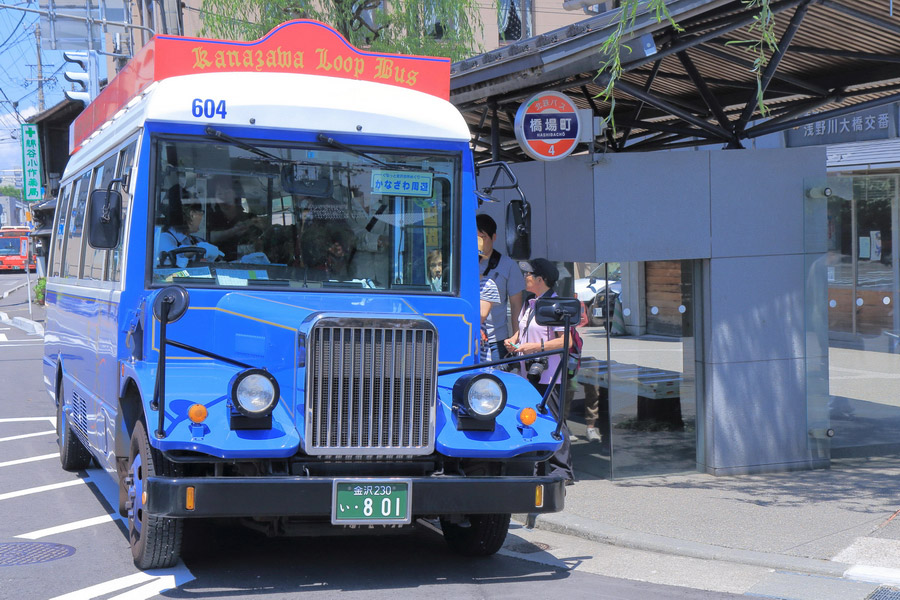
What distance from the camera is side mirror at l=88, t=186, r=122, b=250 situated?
6227mm

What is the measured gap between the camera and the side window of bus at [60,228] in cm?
995

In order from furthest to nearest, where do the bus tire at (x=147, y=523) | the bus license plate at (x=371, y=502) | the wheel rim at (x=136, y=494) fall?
the wheel rim at (x=136, y=494), the bus tire at (x=147, y=523), the bus license plate at (x=371, y=502)

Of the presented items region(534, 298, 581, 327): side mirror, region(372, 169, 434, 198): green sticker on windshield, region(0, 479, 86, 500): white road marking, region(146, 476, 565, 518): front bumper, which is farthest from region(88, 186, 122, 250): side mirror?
region(0, 479, 86, 500): white road marking

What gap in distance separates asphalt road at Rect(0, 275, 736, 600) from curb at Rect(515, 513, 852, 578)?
0.13 meters

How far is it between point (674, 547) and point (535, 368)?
5.69 ft

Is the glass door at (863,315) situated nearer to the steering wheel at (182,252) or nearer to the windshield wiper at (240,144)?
the windshield wiper at (240,144)

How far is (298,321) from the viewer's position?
19.4ft

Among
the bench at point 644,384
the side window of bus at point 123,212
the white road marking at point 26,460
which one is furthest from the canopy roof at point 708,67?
the white road marking at point 26,460

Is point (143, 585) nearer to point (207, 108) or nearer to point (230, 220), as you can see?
point (230, 220)

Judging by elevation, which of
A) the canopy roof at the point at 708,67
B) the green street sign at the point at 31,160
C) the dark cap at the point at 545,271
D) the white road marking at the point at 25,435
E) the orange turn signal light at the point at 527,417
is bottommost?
the white road marking at the point at 25,435

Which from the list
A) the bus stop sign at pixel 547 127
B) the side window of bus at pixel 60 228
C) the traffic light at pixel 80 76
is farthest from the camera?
the traffic light at pixel 80 76

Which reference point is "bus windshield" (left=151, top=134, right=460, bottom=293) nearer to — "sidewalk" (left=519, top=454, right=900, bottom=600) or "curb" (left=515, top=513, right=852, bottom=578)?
"curb" (left=515, top=513, right=852, bottom=578)

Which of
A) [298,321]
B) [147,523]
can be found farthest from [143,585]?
[298,321]

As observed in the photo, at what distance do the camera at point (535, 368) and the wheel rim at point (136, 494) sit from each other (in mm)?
2955
